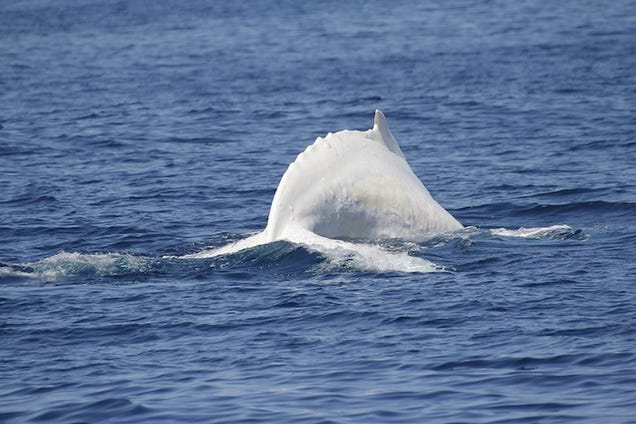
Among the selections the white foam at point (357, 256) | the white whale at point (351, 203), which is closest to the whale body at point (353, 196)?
the white whale at point (351, 203)

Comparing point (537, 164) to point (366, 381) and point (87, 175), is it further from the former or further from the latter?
point (366, 381)

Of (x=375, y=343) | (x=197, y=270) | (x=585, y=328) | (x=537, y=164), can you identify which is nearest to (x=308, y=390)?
(x=375, y=343)

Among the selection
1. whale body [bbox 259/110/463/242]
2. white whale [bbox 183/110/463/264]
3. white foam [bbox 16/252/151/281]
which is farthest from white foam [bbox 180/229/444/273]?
white foam [bbox 16/252/151/281]

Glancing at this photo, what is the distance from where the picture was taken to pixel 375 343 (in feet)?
44.0

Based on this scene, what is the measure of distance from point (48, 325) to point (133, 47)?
36991 millimetres

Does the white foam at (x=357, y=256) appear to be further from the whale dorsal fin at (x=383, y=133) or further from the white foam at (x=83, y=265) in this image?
the whale dorsal fin at (x=383, y=133)

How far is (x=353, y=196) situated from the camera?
1728 cm

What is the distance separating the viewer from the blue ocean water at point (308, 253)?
1221cm

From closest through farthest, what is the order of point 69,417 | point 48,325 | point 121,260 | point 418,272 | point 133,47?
point 69,417, point 48,325, point 418,272, point 121,260, point 133,47

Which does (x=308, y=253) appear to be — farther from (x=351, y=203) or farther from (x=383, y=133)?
(x=383, y=133)

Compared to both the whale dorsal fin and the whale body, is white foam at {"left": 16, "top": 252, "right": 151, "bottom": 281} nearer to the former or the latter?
the whale body

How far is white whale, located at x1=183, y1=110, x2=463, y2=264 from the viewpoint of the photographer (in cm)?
1675

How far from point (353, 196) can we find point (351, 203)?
0.32 ft

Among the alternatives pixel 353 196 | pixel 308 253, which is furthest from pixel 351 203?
pixel 308 253
